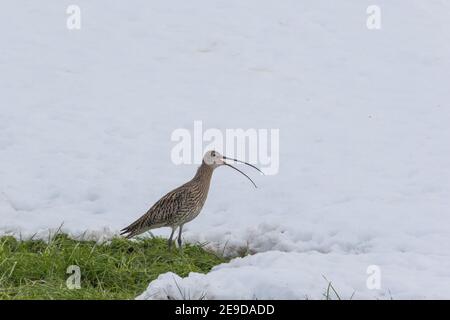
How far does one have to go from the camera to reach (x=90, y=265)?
31.3ft

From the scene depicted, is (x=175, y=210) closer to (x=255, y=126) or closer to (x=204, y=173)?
(x=204, y=173)

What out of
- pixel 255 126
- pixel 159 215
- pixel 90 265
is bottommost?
pixel 90 265

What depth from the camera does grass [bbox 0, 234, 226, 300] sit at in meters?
8.70

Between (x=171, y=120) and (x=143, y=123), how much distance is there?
0.45 metres

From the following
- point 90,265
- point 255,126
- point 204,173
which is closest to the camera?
point 90,265

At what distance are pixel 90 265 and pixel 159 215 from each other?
1.30 metres

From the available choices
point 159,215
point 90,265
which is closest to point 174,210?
point 159,215

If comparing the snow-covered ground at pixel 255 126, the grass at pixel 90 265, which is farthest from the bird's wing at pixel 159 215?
the snow-covered ground at pixel 255 126

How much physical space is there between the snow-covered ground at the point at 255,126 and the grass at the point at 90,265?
1.85ft

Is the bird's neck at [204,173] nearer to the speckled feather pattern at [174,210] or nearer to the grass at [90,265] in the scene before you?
the speckled feather pattern at [174,210]

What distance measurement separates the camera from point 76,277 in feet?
30.5

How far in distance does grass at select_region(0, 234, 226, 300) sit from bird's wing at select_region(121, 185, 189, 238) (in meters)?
0.24

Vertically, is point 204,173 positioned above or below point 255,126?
below

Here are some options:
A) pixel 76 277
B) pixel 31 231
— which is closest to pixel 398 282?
pixel 76 277
